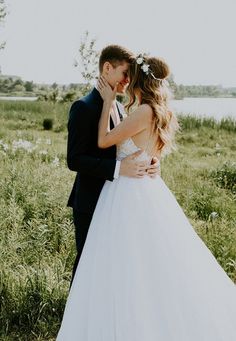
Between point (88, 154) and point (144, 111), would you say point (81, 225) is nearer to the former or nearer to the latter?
point (88, 154)

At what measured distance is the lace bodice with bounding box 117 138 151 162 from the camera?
3.80m

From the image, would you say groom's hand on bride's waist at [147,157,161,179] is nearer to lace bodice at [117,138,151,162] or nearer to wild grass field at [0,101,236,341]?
lace bodice at [117,138,151,162]

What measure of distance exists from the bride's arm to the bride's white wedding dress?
146mm

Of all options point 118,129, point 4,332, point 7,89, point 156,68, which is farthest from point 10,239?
point 7,89

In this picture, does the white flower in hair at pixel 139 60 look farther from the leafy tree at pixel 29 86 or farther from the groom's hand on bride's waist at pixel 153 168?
the leafy tree at pixel 29 86

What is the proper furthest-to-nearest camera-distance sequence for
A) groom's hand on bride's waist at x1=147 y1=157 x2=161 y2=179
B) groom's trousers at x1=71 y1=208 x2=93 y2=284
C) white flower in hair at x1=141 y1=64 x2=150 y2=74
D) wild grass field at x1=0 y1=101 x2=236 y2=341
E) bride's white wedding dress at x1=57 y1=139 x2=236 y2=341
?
wild grass field at x1=0 y1=101 x2=236 y2=341 → groom's trousers at x1=71 y1=208 x2=93 y2=284 → groom's hand on bride's waist at x1=147 y1=157 x2=161 y2=179 → white flower in hair at x1=141 y1=64 x2=150 y2=74 → bride's white wedding dress at x1=57 y1=139 x2=236 y2=341

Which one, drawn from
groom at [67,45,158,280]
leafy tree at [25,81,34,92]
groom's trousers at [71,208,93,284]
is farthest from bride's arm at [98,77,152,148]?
leafy tree at [25,81,34,92]

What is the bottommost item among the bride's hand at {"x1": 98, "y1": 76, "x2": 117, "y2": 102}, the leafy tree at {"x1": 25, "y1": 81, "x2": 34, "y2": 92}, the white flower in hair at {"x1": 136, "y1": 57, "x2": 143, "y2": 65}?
the leafy tree at {"x1": 25, "y1": 81, "x2": 34, "y2": 92}

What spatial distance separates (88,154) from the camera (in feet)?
12.5

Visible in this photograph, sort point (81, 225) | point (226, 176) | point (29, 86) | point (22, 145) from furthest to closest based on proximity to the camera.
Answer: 1. point (29, 86)
2. point (226, 176)
3. point (22, 145)
4. point (81, 225)

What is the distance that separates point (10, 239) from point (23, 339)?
1229 millimetres

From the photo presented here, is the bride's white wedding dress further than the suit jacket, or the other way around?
the suit jacket

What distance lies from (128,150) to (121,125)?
0.83ft

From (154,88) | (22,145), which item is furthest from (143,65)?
(22,145)
